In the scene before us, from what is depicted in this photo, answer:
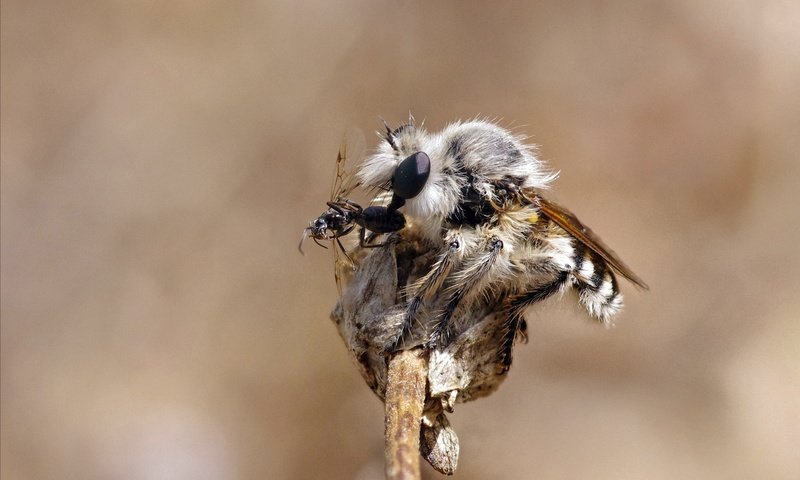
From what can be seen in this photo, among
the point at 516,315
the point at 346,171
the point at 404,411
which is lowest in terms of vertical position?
the point at 404,411

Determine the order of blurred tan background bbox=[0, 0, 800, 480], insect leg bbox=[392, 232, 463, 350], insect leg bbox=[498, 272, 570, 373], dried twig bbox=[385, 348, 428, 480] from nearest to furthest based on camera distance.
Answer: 1. dried twig bbox=[385, 348, 428, 480]
2. insect leg bbox=[392, 232, 463, 350]
3. insect leg bbox=[498, 272, 570, 373]
4. blurred tan background bbox=[0, 0, 800, 480]

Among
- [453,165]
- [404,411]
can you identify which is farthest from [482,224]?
[404,411]

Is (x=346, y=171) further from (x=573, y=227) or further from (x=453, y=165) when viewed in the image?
(x=573, y=227)

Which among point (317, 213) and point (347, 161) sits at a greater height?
point (317, 213)

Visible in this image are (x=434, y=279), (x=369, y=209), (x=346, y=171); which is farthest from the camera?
(x=346, y=171)

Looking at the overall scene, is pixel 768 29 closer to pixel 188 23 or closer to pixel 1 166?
pixel 188 23

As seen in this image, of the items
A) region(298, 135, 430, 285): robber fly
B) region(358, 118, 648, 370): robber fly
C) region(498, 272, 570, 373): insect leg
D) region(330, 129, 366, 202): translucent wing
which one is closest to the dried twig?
region(358, 118, 648, 370): robber fly

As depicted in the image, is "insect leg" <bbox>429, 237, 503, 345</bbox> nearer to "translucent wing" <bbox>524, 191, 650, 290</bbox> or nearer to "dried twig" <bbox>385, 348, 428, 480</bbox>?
"dried twig" <bbox>385, 348, 428, 480</bbox>

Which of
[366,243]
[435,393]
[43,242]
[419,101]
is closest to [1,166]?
[43,242]
